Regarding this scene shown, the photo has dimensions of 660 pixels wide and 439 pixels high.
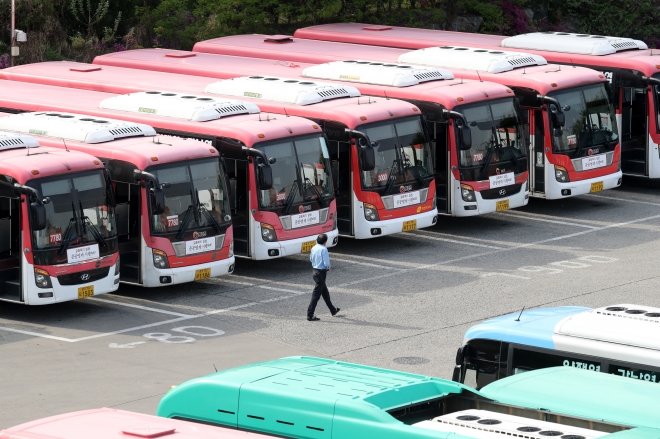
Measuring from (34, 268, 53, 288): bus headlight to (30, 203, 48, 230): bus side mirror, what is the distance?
23.9 inches

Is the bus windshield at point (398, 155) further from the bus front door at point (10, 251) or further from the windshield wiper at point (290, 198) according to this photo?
the bus front door at point (10, 251)

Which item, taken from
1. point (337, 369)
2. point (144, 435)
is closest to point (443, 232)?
point (337, 369)

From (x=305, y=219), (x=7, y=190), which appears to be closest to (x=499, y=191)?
(x=305, y=219)

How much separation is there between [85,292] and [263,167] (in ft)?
11.3

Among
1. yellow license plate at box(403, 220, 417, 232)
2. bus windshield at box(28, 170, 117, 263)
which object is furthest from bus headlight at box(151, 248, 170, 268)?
yellow license plate at box(403, 220, 417, 232)

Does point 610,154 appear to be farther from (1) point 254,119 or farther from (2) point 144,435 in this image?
(2) point 144,435

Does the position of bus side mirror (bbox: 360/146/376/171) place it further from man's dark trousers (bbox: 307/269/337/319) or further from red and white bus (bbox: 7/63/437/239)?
man's dark trousers (bbox: 307/269/337/319)

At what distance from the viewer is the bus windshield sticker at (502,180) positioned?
22.8 m

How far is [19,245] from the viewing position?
57.5 ft

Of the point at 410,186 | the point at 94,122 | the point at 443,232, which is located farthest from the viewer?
the point at 443,232

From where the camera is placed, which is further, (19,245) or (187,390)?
(19,245)

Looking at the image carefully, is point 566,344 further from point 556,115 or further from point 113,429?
point 556,115

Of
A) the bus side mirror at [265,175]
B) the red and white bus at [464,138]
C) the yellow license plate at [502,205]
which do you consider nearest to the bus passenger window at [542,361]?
the bus side mirror at [265,175]

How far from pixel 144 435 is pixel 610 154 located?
18.5 metres
